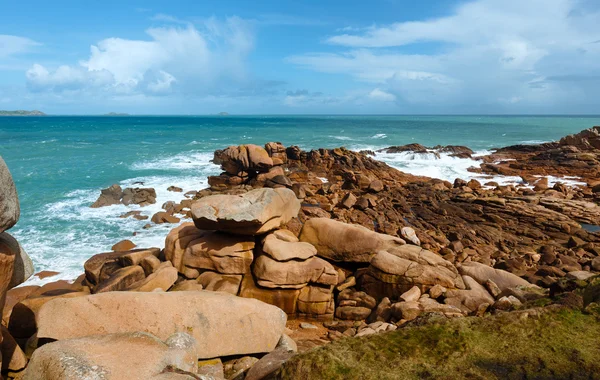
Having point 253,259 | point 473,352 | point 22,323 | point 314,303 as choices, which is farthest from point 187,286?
point 473,352

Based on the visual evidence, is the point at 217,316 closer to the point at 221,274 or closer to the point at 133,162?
the point at 221,274

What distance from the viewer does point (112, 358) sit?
562 cm

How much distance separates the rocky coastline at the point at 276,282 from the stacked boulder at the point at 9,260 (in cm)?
2

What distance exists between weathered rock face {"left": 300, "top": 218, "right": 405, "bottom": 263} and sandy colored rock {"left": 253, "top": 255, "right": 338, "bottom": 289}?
1.12 metres

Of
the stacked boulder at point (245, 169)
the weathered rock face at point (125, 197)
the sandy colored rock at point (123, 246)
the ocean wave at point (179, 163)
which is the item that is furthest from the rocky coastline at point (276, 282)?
the ocean wave at point (179, 163)

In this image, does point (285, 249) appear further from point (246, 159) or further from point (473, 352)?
point (246, 159)

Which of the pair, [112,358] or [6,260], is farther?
[6,260]

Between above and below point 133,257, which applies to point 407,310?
below

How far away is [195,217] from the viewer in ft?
40.6

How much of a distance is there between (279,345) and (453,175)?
34107mm

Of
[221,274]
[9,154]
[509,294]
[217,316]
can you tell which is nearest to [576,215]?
[509,294]

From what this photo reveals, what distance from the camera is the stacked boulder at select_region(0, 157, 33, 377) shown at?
5.74 meters

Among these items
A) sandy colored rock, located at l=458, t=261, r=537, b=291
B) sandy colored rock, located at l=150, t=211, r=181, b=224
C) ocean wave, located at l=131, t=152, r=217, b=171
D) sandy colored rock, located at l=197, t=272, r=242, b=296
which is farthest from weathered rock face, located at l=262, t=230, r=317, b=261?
ocean wave, located at l=131, t=152, r=217, b=171

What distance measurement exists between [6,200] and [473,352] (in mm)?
7518
